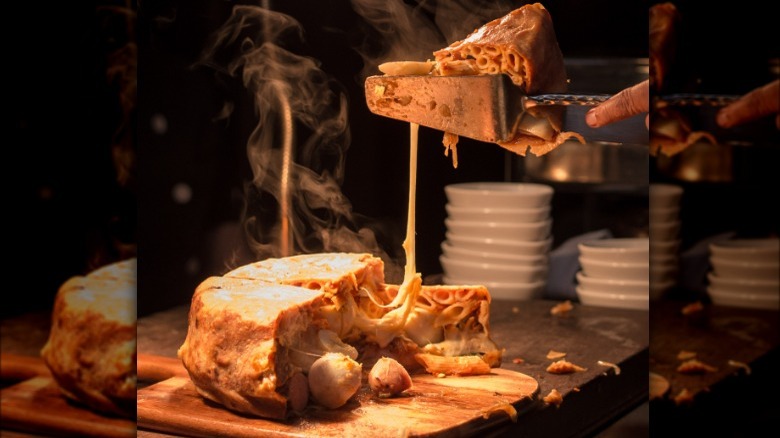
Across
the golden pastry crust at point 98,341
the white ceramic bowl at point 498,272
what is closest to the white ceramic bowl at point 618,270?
the white ceramic bowl at point 498,272

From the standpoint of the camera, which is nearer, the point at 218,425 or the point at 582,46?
the point at 582,46

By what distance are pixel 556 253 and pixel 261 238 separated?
608 mm

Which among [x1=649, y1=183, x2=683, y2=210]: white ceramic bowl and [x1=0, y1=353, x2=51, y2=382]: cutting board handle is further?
[x1=0, y1=353, x2=51, y2=382]: cutting board handle

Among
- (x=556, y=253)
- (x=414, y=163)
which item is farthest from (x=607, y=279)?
(x=414, y=163)

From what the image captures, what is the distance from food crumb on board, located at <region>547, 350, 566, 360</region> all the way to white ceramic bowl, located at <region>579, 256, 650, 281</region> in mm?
205

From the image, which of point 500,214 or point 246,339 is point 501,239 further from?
point 246,339

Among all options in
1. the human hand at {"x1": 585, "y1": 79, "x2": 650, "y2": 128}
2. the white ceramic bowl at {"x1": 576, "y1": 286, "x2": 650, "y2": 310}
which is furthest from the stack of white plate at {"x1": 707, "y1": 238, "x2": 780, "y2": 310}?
the white ceramic bowl at {"x1": 576, "y1": 286, "x2": 650, "y2": 310}

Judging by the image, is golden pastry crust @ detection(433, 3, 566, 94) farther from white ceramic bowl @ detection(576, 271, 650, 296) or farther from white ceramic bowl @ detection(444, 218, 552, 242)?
white ceramic bowl @ detection(576, 271, 650, 296)

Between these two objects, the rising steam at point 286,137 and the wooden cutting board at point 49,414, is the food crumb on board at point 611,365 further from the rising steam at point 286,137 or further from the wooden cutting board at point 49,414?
the wooden cutting board at point 49,414

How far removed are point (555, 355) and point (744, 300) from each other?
40.4 inches

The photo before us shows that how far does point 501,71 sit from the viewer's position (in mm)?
1262

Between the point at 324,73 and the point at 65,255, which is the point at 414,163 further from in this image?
the point at 65,255

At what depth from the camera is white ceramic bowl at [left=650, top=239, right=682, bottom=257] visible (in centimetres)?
74

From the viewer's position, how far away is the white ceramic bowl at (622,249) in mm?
1954
